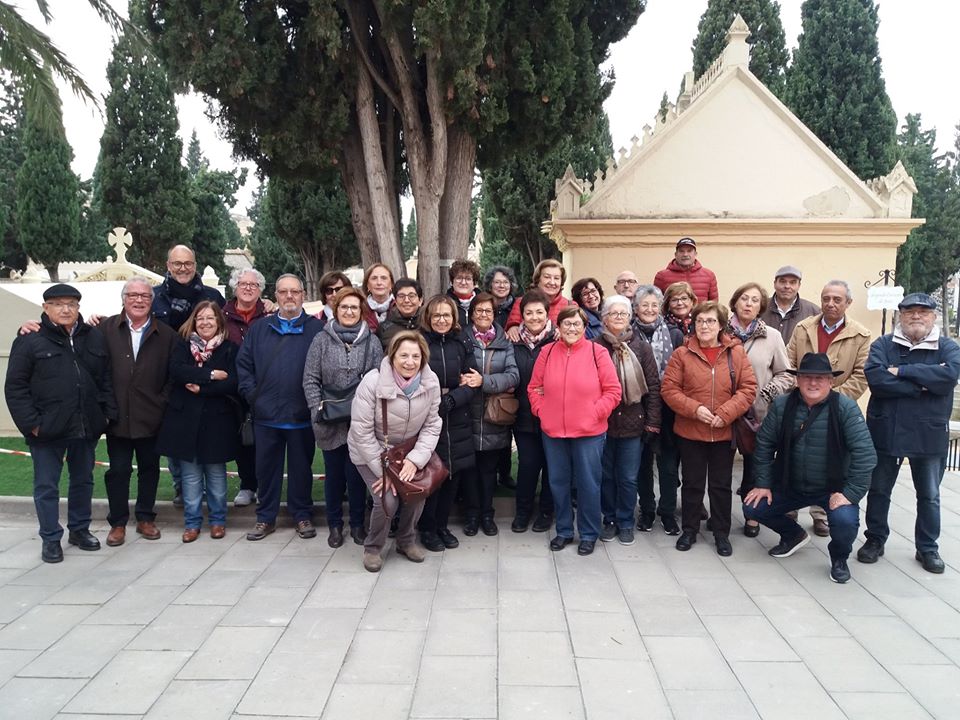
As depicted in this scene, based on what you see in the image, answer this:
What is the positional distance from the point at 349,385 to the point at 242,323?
4.31ft

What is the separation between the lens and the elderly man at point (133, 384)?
16.3 ft

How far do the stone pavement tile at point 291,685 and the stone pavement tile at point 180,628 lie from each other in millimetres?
528

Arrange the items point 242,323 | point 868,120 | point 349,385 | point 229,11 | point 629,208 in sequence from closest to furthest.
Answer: point 349,385 → point 242,323 → point 229,11 → point 629,208 → point 868,120

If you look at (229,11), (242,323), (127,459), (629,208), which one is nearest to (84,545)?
(127,459)

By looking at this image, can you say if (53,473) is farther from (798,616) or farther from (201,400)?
(798,616)

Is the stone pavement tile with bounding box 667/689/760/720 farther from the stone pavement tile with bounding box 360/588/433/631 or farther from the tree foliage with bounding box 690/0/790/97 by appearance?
the tree foliage with bounding box 690/0/790/97

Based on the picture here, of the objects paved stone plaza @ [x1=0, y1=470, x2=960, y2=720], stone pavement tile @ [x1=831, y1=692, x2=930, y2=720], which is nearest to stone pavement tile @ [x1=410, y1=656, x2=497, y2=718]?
paved stone plaza @ [x1=0, y1=470, x2=960, y2=720]

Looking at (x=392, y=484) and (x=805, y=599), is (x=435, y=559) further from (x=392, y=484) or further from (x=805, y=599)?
(x=805, y=599)

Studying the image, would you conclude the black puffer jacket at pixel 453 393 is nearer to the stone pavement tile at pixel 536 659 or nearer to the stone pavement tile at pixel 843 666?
→ the stone pavement tile at pixel 536 659

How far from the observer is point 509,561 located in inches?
189

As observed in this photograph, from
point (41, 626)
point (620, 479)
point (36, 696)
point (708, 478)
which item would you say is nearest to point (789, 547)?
point (708, 478)

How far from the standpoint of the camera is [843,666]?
345 centimetres

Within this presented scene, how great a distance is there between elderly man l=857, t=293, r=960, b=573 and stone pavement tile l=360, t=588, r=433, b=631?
316 centimetres

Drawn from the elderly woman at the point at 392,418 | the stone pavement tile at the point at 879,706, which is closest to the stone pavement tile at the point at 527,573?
the elderly woman at the point at 392,418
